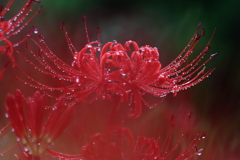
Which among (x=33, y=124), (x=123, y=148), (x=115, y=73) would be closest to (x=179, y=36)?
(x=115, y=73)

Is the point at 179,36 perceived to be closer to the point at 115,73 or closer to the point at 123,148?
the point at 115,73

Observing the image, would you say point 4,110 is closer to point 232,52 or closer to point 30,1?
point 30,1

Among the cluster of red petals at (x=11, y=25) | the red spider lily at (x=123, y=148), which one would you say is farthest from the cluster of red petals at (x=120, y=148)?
the cluster of red petals at (x=11, y=25)

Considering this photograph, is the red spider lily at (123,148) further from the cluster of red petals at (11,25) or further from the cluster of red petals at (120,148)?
the cluster of red petals at (11,25)

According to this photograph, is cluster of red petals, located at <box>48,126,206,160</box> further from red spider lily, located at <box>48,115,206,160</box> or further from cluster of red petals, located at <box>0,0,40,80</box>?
cluster of red petals, located at <box>0,0,40,80</box>

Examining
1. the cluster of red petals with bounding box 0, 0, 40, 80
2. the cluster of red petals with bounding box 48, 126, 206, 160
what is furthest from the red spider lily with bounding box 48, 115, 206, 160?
the cluster of red petals with bounding box 0, 0, 40, 80

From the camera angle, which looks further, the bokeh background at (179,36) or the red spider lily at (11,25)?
the bokeh background at (179,36)
